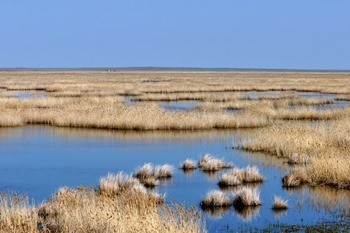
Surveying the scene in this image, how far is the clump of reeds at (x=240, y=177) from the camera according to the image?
17000 millimetres

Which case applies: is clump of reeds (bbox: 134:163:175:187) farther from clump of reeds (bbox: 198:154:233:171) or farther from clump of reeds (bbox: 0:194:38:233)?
clump of reeds (bbox: 0:194:38:233)

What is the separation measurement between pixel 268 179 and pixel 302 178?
1.09 m

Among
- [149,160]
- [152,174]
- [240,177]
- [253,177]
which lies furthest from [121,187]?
[149,160]

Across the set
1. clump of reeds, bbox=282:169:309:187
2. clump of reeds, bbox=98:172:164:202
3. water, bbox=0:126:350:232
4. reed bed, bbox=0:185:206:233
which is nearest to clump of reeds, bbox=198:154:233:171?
water, bbox=0:126:350:232

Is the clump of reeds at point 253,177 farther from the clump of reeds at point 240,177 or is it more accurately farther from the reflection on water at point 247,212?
the reflection on water at point 247,212

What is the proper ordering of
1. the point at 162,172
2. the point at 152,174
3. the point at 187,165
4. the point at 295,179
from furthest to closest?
the point at 187,165 < the point at 162,172 < the point at 152,174 < the point at 295,179

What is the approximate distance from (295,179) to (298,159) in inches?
124

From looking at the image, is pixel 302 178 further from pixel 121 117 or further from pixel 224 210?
pixel 121 117

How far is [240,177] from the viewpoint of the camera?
17516 millimetres

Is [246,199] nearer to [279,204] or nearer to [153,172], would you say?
[279,204]

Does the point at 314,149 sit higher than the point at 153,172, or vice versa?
the point at 314,149

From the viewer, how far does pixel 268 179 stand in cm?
1798

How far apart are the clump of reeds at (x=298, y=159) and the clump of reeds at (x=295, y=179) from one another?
227 cm

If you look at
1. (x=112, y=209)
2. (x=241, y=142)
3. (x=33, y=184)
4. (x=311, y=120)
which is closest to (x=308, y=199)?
(x=112, y=209)
